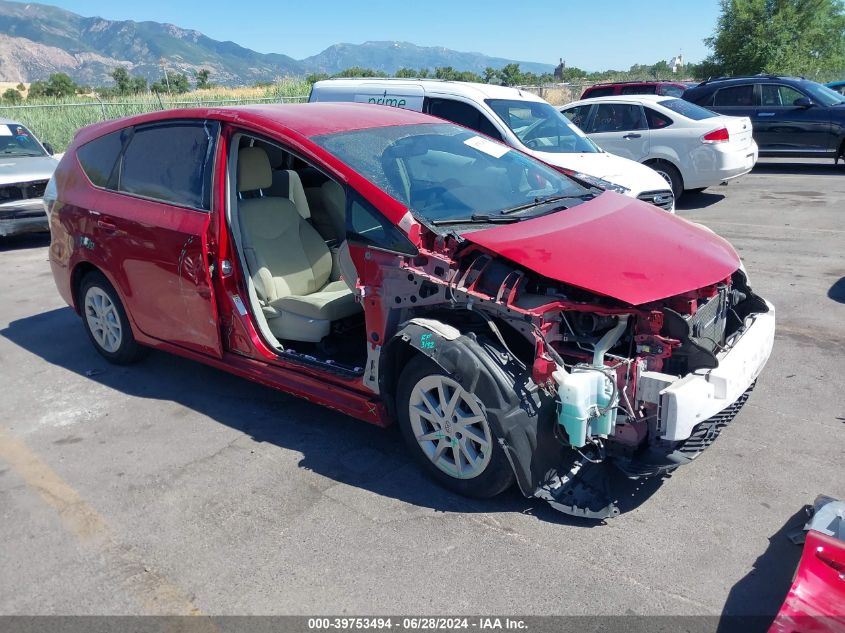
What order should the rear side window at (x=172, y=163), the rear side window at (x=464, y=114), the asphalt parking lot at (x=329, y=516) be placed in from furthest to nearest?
the rear side window at (x=464, y=114)
the rear side window at (x=172, y=163)
the asphalt parking lot at (x=329, y=516)

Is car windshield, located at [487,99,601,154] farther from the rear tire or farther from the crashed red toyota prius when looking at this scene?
the crashed red toyota prius

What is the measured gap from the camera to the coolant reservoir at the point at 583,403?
3.02 meters

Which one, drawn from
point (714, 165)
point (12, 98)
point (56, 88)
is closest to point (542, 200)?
point (714, 165)

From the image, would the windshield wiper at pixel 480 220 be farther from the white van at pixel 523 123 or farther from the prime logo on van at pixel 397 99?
the prime logo on van at pixel 397 99

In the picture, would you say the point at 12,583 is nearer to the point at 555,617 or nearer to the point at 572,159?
the point at 555,617

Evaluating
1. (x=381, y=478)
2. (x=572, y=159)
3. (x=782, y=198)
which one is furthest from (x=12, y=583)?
(x=782, y=198)

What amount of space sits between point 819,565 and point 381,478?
2.09 metres

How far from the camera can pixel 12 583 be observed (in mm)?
3115

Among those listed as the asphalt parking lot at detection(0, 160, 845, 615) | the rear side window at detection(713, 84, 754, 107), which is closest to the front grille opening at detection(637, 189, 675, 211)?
the asphalt parking lot at detection(0, 160, 845, 615)

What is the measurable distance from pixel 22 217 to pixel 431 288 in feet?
28.8

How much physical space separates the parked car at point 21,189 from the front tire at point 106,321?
5.24 metres

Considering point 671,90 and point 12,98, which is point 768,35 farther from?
point 12,98

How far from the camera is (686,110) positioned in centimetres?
1136

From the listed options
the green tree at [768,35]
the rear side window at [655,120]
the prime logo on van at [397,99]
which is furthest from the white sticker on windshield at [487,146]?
the green tree at [768,35]
